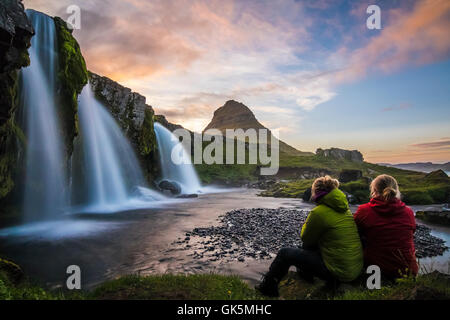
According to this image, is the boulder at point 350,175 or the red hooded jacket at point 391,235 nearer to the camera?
the red hooded jacket at point 391,235

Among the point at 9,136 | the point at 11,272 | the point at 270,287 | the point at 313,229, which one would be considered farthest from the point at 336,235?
the point at 9,136

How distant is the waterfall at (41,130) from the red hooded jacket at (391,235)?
81.2 feet

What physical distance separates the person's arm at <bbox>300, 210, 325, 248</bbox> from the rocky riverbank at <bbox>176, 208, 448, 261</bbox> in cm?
556

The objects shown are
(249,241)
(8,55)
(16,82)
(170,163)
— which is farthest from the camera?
(170,163)

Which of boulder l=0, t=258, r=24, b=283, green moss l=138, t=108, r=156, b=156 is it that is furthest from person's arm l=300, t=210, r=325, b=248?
green moss l=138, t=108, r=156, b=156

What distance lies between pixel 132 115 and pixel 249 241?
39.3m

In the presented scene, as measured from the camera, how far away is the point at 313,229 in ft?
18.9

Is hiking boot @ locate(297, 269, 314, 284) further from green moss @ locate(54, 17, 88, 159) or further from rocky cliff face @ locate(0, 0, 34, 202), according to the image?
green moss @ locate(54, 17, 88, 159)

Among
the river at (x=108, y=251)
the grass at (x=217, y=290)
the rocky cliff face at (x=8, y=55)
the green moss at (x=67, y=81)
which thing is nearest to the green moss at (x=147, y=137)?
the green moss at (x=67, y=81)

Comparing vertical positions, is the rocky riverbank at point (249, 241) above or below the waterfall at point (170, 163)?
below

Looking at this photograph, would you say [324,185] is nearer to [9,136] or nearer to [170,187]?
[9,136]

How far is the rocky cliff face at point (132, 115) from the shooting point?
40444 mm

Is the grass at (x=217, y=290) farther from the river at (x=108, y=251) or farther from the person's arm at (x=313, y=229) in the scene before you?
the river at (x=108, y=251)

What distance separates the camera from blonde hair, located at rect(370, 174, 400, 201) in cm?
563
